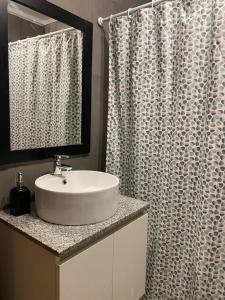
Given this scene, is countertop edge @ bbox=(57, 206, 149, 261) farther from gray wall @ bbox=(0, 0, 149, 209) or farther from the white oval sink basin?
gray wall @ bbox=(0, 0, 149, 209)

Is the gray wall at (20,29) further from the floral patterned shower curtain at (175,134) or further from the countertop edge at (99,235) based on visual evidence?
the countertop edge at (99,235)

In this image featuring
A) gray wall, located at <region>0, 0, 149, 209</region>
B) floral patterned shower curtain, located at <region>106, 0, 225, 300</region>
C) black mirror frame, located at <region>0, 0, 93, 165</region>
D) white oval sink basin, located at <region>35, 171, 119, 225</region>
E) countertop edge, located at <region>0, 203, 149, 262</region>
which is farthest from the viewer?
gray wall, located at <region>0, 0, 149, 209</region>

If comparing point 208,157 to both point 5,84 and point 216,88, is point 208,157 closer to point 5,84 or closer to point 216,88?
point 216,88

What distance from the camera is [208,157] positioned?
48.6 inches

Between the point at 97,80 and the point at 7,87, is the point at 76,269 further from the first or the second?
the point at 97,80

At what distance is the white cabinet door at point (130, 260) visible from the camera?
3.84 feet

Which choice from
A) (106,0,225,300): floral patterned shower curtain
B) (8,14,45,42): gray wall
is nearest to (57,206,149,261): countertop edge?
(106,0,225,300): floral patterned shower curtain

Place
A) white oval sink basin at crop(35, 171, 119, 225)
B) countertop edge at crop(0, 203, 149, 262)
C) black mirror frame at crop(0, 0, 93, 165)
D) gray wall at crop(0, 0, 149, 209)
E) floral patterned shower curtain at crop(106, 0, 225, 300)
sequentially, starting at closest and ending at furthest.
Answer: countertop edge at crop(0, 203, 149, 262)
white oval sink basin at crop(35, 171, 119, 225)
black mirror frame at crop(0, 0, 93, 165)
floral patterned shower curtain at crop(106, 0, 225, 300)
gray wall at crop(0, 0, 149, 209)

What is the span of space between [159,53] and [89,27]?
46 centimetres

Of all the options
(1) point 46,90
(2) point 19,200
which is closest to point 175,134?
(1) point 46,90

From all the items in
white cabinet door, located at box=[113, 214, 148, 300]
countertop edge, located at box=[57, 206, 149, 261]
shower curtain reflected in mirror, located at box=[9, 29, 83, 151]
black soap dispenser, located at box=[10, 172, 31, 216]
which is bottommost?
white cabinet door, located at box=[113, 214, 148, 300]

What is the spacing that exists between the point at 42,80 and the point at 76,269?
93cm

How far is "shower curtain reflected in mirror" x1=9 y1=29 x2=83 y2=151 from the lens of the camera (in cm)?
119

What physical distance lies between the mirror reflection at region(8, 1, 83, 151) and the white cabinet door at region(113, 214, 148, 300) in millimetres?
614
